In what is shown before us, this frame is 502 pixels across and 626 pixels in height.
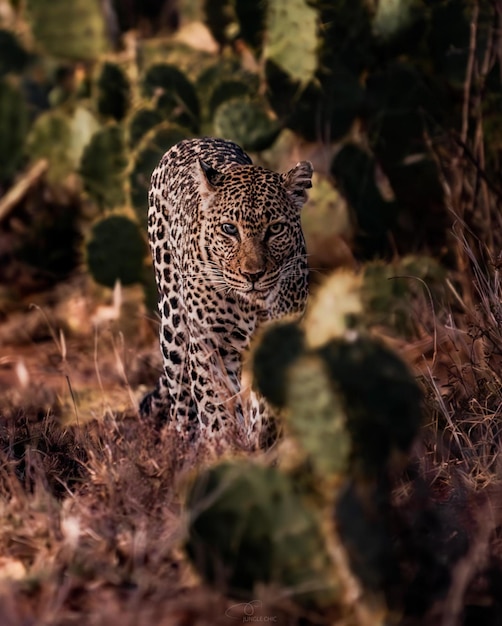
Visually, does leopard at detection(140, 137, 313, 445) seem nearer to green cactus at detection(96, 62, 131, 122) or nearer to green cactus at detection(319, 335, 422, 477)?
green cactus at detection(319, 335, 422, 477)

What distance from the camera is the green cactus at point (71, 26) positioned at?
11.2 m

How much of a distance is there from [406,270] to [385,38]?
168cm

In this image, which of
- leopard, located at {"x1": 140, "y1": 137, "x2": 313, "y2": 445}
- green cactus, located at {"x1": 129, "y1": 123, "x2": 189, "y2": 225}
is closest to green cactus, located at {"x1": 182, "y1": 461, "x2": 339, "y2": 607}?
leopard, located at {"x1": 140, "y1": 137, "x2": 313, "y2": 445}

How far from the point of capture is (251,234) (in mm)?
5598

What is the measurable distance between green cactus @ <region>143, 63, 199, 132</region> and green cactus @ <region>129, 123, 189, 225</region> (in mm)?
354

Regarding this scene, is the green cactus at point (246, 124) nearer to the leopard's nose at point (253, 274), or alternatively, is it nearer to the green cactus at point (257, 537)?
the leopard's nose at point (253, 274)

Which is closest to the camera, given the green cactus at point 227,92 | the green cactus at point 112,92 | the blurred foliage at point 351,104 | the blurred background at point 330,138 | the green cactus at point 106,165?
the blurred background at point 330,138

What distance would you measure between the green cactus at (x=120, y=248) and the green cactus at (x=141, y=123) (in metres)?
0.60

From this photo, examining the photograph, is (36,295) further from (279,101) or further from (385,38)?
(385,38)

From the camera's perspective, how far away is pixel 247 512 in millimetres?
3664

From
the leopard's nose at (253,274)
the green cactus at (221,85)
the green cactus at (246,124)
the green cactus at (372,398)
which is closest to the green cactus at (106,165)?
the green cactus at (221,85)

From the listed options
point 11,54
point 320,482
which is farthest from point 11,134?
point 320,482

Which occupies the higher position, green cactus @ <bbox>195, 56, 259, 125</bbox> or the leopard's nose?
the leopard's nose

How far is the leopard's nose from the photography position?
5.49 meters
